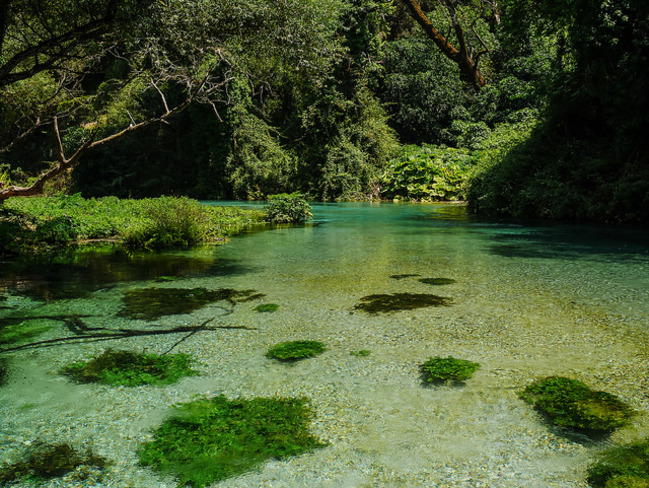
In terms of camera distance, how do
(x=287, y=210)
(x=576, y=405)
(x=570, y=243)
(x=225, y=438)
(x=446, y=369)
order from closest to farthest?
(x=225, y=438) < (x=576, y=405) < (x=446, y=369) < (x=570, y=243) < (x=287, y=210)

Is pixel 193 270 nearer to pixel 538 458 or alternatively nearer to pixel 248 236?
pixel 248 236

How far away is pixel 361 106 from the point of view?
24.9 metres

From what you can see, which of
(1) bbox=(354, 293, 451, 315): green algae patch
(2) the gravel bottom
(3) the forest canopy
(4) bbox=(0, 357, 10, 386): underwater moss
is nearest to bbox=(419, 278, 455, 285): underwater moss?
(1) bbox=(354, 293, 451, 315): green algae patch

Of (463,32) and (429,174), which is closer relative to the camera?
(429,174)

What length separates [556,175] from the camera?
13.6 m

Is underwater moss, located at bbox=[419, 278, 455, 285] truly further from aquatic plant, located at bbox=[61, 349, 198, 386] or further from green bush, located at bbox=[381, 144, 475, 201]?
green bush, located at bbox=[381, 144, 475, 201]

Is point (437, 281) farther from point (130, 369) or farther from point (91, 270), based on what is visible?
point (91, 270)

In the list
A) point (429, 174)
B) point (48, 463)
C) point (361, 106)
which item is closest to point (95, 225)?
point (48, 463)

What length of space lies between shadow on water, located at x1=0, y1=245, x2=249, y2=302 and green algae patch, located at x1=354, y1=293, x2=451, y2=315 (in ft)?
7.77

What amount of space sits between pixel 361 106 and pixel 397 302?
21.2 meters

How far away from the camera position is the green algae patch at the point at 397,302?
4812mm

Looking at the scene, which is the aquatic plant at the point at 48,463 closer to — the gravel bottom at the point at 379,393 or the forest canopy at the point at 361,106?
the gravel bottom at the point at 379,393

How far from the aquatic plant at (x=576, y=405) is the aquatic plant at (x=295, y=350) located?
145cm

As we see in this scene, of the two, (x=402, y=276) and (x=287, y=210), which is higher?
(x=287, y=210)
